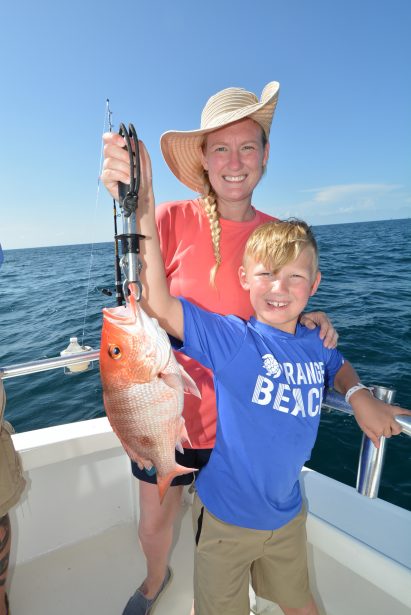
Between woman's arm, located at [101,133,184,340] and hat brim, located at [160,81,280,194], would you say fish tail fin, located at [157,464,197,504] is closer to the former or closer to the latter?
woman's arm, located at [101,133,184,340]

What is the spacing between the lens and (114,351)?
3.95 feet

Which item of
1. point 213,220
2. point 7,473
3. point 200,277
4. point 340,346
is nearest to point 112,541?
point 7,473

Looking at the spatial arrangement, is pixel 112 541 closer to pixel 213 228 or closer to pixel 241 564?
pixel 241 564

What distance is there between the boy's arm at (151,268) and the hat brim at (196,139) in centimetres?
67

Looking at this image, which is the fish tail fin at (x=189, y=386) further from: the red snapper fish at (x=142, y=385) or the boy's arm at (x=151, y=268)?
the boy's arm at (x=151, y=268)

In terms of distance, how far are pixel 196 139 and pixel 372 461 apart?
1.84 metres

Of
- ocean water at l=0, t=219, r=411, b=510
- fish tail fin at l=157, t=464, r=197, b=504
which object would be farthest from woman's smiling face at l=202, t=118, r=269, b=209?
fish tail fin at l=157, t=464, r=197, b=504

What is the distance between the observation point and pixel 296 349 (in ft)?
5.46

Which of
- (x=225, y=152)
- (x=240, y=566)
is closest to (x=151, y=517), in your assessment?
(x=240, y=566)

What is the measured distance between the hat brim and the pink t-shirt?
0.37m

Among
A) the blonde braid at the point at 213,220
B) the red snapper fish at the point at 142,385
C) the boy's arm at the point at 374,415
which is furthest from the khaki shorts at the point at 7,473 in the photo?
the boy's arm at the point at 374,415

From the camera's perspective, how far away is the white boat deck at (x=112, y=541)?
1.80m

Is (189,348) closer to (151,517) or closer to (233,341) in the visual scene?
(233,341)

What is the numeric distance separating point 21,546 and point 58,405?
381 centimetres
